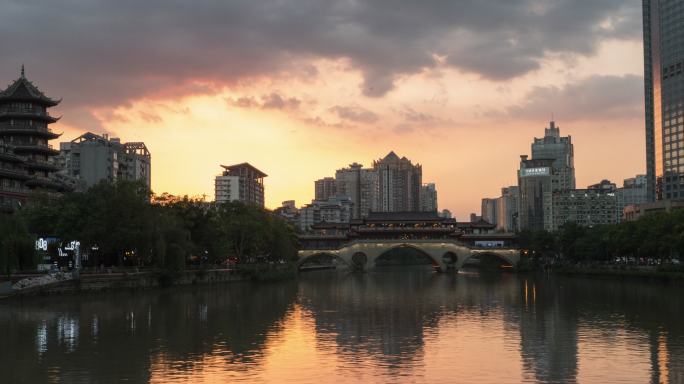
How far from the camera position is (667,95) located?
141000 millimetres

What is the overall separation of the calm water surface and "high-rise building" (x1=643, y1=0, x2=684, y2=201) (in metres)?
96.6

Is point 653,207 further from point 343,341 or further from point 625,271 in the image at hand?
point 343,341

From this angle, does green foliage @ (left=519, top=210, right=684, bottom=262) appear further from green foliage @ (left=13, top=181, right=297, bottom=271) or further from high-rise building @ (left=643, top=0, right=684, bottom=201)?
green foliage @ (left=13, top=181, right=297, bottom=271)

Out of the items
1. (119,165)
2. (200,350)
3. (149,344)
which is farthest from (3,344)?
(119,165)

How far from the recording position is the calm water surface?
23.4 meters

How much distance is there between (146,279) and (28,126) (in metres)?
29.7

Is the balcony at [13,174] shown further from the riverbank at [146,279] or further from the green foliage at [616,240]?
the green foliage at [616,240]

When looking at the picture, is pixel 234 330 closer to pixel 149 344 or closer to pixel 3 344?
pixel 149 344

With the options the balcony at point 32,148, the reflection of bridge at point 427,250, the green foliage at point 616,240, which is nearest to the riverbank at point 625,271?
the green foliage at point 616,240

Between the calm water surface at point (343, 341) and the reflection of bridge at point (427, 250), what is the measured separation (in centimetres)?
6605

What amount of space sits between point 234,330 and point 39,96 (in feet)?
191

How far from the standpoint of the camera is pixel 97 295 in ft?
186

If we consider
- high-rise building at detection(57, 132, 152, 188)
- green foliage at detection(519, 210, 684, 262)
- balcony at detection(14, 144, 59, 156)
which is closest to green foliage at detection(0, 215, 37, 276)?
balcony at detection(14, 144, 59, 156)

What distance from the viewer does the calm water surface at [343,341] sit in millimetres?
23359
